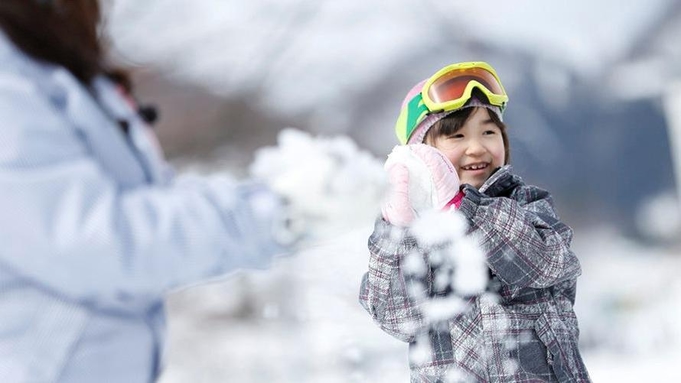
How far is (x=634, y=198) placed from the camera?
2371 millimetres

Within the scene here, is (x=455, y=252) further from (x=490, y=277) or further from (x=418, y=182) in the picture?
(x=418, y=182)

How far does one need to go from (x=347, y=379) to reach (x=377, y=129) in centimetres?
63

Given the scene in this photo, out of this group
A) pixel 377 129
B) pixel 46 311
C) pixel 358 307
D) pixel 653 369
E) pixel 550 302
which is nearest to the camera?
pixel 46 311

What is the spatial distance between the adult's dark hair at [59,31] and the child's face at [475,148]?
83 cm

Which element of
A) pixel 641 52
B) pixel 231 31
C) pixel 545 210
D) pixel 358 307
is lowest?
pixel 358 307

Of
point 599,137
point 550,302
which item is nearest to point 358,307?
point 550,302

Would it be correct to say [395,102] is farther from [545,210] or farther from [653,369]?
[653,369]

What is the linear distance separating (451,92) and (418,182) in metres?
0.32

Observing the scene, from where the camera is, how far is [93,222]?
2.11 feet

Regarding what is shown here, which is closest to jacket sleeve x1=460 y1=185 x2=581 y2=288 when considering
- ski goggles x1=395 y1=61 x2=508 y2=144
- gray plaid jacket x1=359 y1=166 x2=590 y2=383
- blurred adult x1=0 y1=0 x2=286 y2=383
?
gray plaid jacket x1=359 y1=166 x2=590 y2=383

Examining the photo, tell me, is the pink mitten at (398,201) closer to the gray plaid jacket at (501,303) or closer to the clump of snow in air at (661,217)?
the gray plaid jacket at (501,303)

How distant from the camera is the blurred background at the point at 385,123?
1.81m

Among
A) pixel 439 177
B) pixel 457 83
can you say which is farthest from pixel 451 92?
pixel 439 177

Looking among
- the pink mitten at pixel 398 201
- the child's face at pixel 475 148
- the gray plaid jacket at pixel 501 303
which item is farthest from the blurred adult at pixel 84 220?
the child's face at pixel 475 148
